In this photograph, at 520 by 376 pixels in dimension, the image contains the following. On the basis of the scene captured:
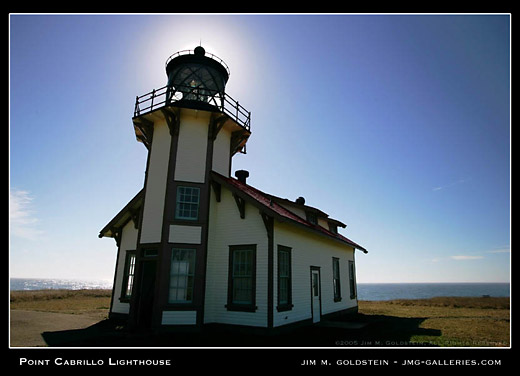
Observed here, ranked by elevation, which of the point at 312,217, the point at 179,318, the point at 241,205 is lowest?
the point at 179,318

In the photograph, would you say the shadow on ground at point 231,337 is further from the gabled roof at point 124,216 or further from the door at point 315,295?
the gabled roof at point 124,216

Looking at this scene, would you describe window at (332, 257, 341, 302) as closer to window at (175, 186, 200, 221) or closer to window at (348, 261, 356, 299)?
window at (348, 261, 356, 299)

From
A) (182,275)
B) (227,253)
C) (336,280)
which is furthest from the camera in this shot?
(336,280)

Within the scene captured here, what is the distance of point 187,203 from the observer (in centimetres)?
1126

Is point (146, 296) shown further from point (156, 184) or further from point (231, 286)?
point (156, 184)

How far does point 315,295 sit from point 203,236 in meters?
5.94

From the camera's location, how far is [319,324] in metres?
12.7

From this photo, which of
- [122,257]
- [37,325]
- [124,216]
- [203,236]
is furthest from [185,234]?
[37,325]

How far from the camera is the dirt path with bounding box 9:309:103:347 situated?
859 centimetres

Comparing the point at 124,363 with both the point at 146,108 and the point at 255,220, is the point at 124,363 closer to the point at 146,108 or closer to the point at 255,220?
the point at 255,220

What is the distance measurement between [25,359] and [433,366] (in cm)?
867

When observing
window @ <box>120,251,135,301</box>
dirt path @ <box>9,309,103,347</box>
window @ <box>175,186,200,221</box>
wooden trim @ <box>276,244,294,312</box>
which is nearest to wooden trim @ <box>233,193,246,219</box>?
window @ <box>175,186,200,221</box>

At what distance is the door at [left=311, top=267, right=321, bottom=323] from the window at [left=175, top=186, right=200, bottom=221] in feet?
19.3
